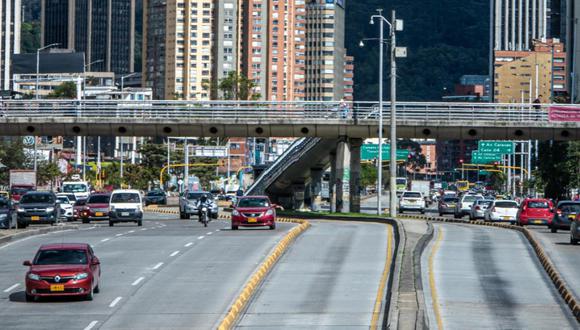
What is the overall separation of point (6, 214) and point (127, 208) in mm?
7663

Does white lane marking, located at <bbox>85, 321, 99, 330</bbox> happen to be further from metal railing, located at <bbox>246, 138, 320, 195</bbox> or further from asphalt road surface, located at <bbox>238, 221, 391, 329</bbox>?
metal railing, located at <bbox>246, 138, 320, 195</bbox>

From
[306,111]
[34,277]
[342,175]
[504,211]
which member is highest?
[306,111]

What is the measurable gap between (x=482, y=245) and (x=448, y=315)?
72.7ft

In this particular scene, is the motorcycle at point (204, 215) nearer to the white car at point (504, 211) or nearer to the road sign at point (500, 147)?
the white car at point (504, 211)

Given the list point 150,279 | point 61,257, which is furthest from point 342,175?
point 61,257

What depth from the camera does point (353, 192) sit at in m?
87.0

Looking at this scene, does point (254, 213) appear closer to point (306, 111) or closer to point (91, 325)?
point (306, 111)

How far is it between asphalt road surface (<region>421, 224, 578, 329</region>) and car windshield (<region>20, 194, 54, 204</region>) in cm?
→ 2174

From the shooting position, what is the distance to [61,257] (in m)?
33.5

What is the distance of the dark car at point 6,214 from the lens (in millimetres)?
62312

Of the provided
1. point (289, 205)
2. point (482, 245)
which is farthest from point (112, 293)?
point (289, 205)

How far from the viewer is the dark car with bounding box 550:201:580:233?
61656mm

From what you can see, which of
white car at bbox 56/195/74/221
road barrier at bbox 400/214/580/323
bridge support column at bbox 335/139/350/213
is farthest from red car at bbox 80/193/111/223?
road barrier at bbox 400/214/580/323

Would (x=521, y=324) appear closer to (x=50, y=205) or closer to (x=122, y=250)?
(x=122, y=250)
